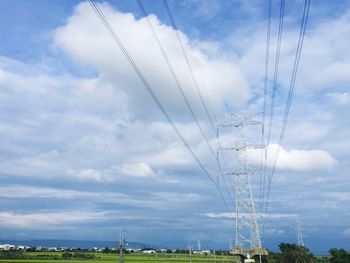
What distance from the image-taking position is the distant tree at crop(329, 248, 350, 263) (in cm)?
9481

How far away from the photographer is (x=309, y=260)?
276 feet

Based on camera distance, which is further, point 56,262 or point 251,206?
point 56,262

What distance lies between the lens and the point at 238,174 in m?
61.7

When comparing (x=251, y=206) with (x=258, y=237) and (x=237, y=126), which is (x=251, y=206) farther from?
(x=237, y=126)

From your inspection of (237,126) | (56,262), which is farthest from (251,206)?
(56,262)

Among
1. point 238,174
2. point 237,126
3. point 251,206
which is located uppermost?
point 237,126

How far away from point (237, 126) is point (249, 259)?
21320mm

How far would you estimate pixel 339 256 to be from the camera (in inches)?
3836

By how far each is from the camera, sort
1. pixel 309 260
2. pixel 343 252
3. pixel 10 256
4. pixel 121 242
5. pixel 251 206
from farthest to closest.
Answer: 1. pixel 10 256
2. pixel 343 252
3. pixel 309 260
4. pixel 251 206
5. pixel 121 242

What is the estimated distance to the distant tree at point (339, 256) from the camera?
9481 centimetres

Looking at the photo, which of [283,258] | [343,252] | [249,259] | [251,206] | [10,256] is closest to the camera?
[251,206]

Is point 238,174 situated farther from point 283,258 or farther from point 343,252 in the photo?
point 343,252

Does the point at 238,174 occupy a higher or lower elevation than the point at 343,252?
higher

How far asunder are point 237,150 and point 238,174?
331 cm
